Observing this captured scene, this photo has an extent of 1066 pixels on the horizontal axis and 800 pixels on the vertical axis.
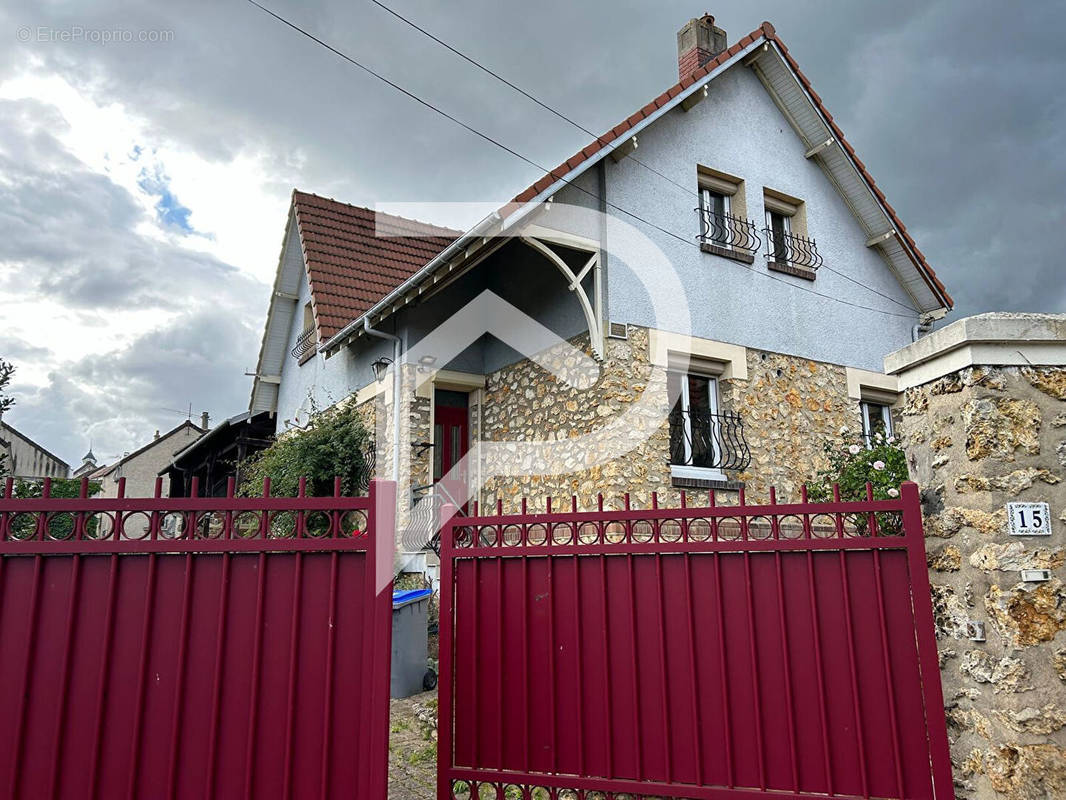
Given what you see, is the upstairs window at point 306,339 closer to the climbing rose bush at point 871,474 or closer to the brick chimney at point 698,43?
the brick chimney at point 698,43

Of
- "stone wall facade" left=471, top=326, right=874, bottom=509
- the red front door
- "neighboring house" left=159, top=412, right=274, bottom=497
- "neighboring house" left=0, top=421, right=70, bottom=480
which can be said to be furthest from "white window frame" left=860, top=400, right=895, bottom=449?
"neighboring house" left=0, top=421, right=70, bottom=480

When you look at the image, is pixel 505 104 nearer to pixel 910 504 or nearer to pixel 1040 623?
pixel 910 504

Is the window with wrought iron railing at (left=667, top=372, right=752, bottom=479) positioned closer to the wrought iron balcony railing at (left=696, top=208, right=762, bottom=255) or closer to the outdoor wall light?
the wrought iron balcony railing at (left=696, top=208, right=762, bottom=255)

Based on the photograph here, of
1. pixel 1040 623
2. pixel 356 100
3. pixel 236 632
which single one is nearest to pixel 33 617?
pixel 236 632

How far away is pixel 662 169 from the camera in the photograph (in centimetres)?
927

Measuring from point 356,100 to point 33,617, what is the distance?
6415mm

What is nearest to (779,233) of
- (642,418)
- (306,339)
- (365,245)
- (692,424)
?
(692,424)

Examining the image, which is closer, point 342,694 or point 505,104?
point 342,694

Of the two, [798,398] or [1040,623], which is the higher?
[798,398]

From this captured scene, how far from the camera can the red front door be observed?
400 inches

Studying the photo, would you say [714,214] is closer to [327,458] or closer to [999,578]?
[327,458]

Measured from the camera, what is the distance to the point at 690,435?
28.6ft

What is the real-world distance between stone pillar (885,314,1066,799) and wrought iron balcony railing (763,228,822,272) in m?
7.55

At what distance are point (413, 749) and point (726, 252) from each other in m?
6.80
